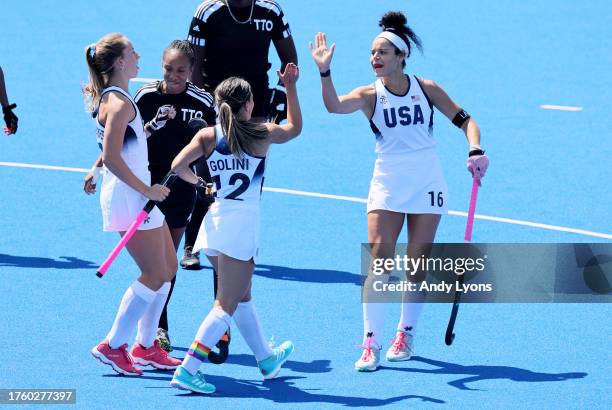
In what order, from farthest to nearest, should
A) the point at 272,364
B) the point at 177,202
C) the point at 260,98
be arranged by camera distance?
the point at 260,98 → the point at 177,202 → the point at 272,364

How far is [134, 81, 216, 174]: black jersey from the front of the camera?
8.83 metres

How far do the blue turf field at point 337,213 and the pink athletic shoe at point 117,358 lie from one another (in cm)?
8

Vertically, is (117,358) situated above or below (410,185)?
below

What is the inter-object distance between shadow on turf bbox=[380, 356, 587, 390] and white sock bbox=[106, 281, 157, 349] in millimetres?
1792

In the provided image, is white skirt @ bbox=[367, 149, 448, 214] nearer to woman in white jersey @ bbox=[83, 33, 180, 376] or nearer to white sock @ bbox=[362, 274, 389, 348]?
white sock @ bbox=[362, 274, 389, 348]

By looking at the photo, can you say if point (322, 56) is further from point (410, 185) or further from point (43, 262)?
point (43, 262)

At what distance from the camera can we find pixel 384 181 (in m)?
8.80

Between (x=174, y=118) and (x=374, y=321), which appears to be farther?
(x=174, y=118)

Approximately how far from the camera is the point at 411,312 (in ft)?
29.2

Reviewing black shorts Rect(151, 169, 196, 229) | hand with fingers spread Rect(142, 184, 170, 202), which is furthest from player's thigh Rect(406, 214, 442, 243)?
hand with fingers spread Rect(142, 184, 170, 202)

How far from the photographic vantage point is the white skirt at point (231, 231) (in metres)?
7.84

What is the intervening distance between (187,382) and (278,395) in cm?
62

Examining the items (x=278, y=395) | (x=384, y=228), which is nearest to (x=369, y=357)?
(x=278, y=395)

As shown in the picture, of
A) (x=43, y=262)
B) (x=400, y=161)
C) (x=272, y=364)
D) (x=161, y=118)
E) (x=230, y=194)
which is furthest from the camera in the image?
(x=43, y=262)
